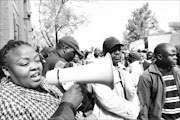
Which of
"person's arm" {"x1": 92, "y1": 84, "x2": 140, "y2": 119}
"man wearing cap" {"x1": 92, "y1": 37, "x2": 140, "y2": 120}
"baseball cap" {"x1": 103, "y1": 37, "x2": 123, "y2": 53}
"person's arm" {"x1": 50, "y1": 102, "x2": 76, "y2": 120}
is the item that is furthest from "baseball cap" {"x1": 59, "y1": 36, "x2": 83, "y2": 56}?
"person's arm" {"x1": 50, "y1": 102, "x2": 76, "y2": 120}

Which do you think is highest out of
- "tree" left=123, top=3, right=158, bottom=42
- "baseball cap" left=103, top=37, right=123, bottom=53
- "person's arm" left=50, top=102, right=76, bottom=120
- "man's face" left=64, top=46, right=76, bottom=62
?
"tree" left=123, top=3, right=158, bottom=42

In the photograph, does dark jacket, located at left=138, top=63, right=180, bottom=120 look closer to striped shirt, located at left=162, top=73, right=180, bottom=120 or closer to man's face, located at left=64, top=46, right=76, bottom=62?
striped shirt, located at left=162, top=73, right=180, bottom=120

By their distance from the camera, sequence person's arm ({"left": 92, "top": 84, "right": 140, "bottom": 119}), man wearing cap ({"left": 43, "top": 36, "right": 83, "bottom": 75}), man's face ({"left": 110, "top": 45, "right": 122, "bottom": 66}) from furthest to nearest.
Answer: man wearing cap ({"left": 43, "top": 36, "right": 83, "bottom": 75}) → man's face ({"left": 110, "top": 45, "right": 122, "bottom": 66}) → person's arm ({"left": 92, "top": 84, "right": 140, "bottom": 119})

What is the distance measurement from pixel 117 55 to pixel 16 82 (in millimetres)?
1983

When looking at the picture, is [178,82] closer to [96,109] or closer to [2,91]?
[96,109]

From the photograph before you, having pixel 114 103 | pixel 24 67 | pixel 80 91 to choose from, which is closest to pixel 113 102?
pixel 114 103

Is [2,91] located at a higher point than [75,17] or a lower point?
lower

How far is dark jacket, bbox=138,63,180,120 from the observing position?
3.59 meters

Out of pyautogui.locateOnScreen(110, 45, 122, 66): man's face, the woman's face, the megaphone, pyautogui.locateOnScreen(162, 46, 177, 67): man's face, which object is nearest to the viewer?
the woman's face

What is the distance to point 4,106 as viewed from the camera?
1641mm

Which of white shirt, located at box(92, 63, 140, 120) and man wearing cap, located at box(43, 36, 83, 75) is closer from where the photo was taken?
white shirt, located at box(92, 63, 140, 120)

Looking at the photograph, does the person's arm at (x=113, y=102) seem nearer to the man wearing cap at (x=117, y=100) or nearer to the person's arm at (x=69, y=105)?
the man wearing cap at (x=117, y=100)

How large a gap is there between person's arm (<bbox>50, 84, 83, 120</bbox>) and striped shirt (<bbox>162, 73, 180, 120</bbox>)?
209 centimetres

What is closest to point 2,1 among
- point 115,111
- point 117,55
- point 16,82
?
point 117,55
